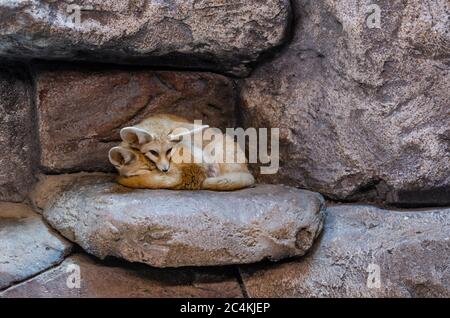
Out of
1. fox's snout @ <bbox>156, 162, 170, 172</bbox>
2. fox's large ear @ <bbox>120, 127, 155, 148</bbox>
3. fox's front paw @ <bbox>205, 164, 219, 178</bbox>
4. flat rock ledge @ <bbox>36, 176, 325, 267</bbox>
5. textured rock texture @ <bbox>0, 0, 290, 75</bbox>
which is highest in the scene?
textured rock texture @ <bbox>0, 0, 290, 75</bbox>

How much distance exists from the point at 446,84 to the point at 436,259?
31.3 inches

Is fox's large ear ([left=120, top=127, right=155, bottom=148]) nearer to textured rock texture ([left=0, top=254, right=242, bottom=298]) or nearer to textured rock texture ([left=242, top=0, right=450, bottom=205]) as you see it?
textured rock texture ([left=0, top=254, right=242, bottom=298])

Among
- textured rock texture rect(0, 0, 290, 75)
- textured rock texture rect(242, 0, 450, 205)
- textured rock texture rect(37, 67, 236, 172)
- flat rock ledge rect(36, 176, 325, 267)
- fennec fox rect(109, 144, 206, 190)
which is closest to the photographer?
flat rock ledge rect(36, 176, 325, 267)

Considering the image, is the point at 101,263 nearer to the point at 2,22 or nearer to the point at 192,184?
the point at 192,184

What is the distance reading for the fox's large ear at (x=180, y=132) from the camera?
353cm

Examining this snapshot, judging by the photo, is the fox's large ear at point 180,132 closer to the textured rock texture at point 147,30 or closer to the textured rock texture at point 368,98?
the textured rock texture at point 147,30

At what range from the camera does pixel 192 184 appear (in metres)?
3.55

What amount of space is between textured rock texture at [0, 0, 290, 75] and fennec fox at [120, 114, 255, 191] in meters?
0.33

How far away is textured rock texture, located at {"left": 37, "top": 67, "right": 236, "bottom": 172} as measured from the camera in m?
3.77

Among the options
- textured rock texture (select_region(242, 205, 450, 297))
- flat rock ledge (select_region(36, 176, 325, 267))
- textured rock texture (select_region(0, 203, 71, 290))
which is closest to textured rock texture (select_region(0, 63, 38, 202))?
textured rock texture (select_region(0, 203, 71, 290))

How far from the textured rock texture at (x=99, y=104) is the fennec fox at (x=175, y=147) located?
0.16m

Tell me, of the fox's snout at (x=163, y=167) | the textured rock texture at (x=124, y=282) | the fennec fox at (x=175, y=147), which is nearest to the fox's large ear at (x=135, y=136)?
the fennec fox at (x=175, y=147)

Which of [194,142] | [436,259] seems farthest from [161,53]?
[436,259]

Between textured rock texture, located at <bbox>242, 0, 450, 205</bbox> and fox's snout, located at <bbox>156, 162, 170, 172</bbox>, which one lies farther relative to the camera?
textured rock texture, located at <bbox>242, 0, 450, 205</bbox>
